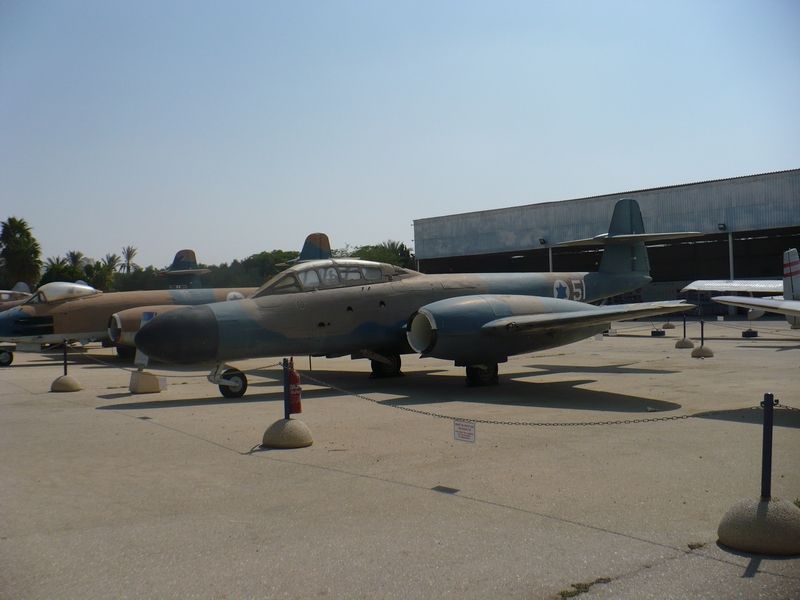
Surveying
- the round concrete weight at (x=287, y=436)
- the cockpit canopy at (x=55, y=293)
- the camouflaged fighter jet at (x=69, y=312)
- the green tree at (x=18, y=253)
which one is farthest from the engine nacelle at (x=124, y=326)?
the green tree at (x=18, y=253)

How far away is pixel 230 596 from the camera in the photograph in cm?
375

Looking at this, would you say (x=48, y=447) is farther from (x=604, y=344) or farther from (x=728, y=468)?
(x=604, y=344)

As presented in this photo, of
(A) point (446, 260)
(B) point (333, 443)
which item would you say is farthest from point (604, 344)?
(A) point (446, 260)

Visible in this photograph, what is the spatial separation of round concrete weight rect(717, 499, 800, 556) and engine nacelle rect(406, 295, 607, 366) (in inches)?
299

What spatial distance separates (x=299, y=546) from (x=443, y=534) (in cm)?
98

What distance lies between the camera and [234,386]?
474 inches

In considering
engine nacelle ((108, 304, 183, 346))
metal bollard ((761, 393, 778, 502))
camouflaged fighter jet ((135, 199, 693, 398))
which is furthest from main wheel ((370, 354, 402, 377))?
metal bollard ((761, 393, 778, 502))

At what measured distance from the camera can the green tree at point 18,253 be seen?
5988 cm

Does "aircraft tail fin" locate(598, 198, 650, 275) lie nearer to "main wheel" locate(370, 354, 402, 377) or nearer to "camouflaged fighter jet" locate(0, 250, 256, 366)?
"main wheel" locate(370, 354, 402, 377)

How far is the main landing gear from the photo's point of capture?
1198 cm

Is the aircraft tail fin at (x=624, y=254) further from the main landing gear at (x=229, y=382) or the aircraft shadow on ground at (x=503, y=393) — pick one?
the main landing gear at (x=229, y=382)

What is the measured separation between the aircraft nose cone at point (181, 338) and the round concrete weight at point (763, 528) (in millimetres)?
8800

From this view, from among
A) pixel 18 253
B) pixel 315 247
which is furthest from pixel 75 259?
pixel 315 247

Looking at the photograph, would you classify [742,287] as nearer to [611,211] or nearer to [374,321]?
[374,321]
